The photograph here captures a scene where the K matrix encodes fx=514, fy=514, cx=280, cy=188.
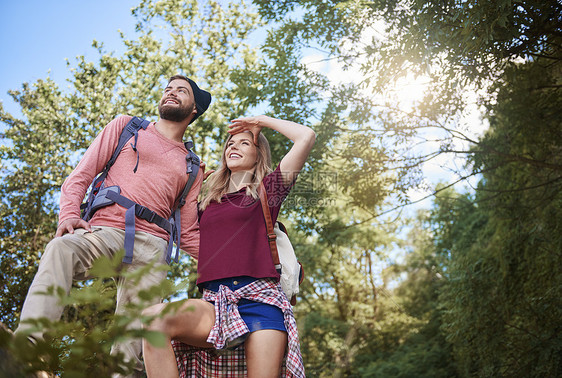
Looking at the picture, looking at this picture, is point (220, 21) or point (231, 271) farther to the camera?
point (220, 21)

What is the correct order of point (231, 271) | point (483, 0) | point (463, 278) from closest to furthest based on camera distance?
point (231, 271)
point (483, 0)
point (463, 278)

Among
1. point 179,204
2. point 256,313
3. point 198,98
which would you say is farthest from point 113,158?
point 256,313

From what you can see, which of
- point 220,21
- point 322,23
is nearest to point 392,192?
point 322,23

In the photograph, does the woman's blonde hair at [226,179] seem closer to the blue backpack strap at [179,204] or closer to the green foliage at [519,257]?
the blue backpack strap at [179,204]

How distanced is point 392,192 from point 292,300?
510 cm

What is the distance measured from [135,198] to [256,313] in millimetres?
1008

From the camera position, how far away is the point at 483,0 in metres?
4.03

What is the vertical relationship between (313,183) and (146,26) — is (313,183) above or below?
below

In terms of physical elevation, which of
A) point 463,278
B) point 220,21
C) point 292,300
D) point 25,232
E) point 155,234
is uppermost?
point 220,21

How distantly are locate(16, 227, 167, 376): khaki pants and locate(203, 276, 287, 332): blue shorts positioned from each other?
1.30ft

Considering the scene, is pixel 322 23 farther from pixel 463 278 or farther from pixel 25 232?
pixel 25 232

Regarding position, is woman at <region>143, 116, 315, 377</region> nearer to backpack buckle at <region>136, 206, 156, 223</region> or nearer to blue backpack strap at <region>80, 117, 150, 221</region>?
backpack buckle at <region>136, 206, 156, 223</region>

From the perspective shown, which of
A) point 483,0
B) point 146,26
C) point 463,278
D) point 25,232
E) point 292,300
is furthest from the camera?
point 146,26

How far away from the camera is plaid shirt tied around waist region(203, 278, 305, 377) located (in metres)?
2.47
